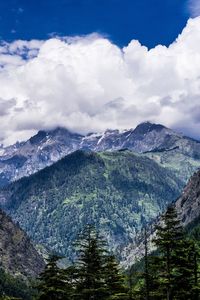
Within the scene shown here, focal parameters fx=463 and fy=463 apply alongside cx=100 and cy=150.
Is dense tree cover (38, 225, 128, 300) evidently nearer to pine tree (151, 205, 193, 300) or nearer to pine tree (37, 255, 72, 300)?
pine tree (37, 255, 72, 300)

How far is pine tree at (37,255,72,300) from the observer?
44.1 metres

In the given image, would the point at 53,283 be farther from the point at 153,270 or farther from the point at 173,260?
the point at 173,260

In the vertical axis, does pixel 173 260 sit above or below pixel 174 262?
above

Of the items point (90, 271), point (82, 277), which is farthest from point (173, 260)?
point (82, 277)

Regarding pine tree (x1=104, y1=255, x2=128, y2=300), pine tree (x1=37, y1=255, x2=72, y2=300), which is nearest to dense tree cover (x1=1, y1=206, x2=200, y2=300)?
pine tree (x1=37, y1=255, x2=72, y2=300)

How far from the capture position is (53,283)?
44562 mm

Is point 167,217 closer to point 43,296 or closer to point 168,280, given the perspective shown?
point 168,280

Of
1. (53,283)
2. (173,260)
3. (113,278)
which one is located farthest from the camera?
(113,278)

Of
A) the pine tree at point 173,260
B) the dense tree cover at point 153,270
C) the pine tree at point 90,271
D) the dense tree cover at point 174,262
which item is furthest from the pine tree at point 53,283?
the pine tree at point 173,260

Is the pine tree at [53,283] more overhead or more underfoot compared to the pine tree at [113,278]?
more underfoot

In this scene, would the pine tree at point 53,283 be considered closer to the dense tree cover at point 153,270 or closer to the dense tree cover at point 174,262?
the dense tree cover at point 153,270

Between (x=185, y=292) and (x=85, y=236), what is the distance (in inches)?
449

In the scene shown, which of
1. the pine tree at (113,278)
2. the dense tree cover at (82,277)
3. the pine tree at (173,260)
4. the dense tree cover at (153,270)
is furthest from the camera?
the pine tree at (113,278)

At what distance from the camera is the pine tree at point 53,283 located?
44078mm
